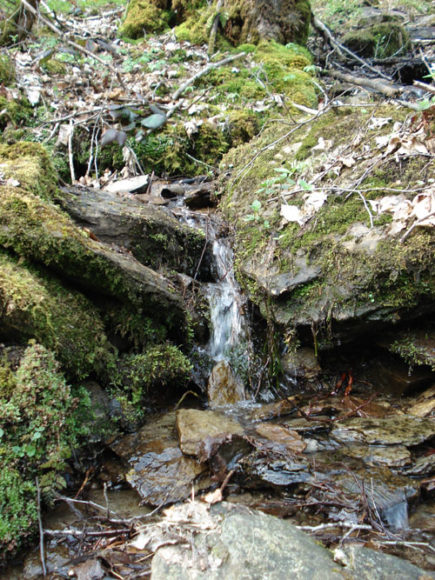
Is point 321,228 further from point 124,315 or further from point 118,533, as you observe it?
point 118,533

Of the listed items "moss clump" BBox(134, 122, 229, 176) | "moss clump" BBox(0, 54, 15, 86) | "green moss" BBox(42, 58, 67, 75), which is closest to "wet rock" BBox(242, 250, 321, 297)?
"moss clump" BBox(134, 122, 229, 176)

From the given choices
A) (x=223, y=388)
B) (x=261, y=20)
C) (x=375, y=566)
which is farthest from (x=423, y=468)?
(x=261, y=20)

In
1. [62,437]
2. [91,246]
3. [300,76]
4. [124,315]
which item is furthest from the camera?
[300,76]

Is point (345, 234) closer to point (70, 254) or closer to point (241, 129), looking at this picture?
point (70, 254)

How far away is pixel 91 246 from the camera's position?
129 inches

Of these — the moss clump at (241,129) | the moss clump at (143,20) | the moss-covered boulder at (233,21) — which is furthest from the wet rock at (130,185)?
the moss clump at (143,20)

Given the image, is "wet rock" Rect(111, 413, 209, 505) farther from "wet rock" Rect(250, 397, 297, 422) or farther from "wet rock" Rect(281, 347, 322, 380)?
"wet rock" Rect(281, 347, 322, 380)

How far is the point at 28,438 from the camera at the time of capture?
90.4 inches

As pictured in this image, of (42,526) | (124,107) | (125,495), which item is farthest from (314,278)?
(124,107)

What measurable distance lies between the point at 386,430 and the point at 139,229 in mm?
2900

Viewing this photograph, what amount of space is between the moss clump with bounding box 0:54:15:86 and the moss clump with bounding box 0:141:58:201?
3998mm

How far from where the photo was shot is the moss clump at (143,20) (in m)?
10.5

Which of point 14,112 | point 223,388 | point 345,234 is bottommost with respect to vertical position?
point 223,388

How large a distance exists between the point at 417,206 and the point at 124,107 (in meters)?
4.99
